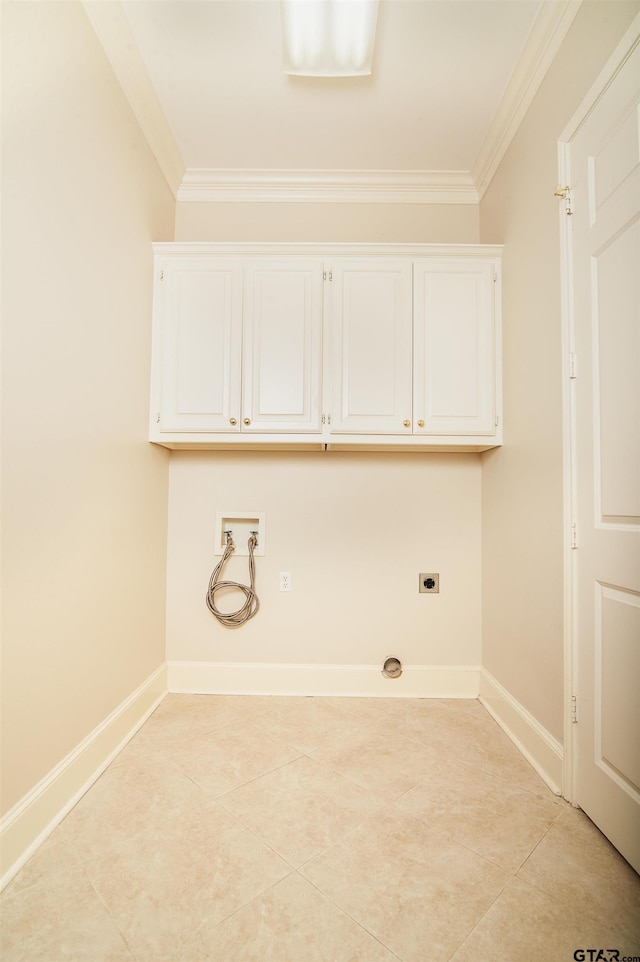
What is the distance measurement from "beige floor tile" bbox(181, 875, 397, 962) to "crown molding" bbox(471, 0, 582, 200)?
2.82 m

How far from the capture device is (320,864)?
4.09ft

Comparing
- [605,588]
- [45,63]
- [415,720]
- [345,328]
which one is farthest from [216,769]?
[45,63]

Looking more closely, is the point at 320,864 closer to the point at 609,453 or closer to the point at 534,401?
the point at 609,453

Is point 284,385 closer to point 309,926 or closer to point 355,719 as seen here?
point 355,719

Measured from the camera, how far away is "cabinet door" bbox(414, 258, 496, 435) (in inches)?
83.3

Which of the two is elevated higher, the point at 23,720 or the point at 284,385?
the point at 284,385

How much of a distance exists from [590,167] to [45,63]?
5.70 feet

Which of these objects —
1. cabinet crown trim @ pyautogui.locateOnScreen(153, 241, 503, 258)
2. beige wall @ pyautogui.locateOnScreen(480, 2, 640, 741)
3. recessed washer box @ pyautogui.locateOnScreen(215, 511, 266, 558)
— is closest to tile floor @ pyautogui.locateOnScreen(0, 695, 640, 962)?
beige wall @ pyautogui.locateOnScreen(480, 2, 640, 741)

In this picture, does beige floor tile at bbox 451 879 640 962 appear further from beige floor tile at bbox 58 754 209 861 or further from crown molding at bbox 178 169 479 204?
crown molding at bbox 178 169 479 204

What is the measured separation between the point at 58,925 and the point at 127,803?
0.44 m

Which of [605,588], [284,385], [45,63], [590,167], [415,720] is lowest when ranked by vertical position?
[415,720]

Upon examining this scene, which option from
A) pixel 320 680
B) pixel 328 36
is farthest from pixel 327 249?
pixel 320 680

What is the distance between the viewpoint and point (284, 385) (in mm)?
2131

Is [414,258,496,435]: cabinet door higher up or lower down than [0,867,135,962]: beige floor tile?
higher up
